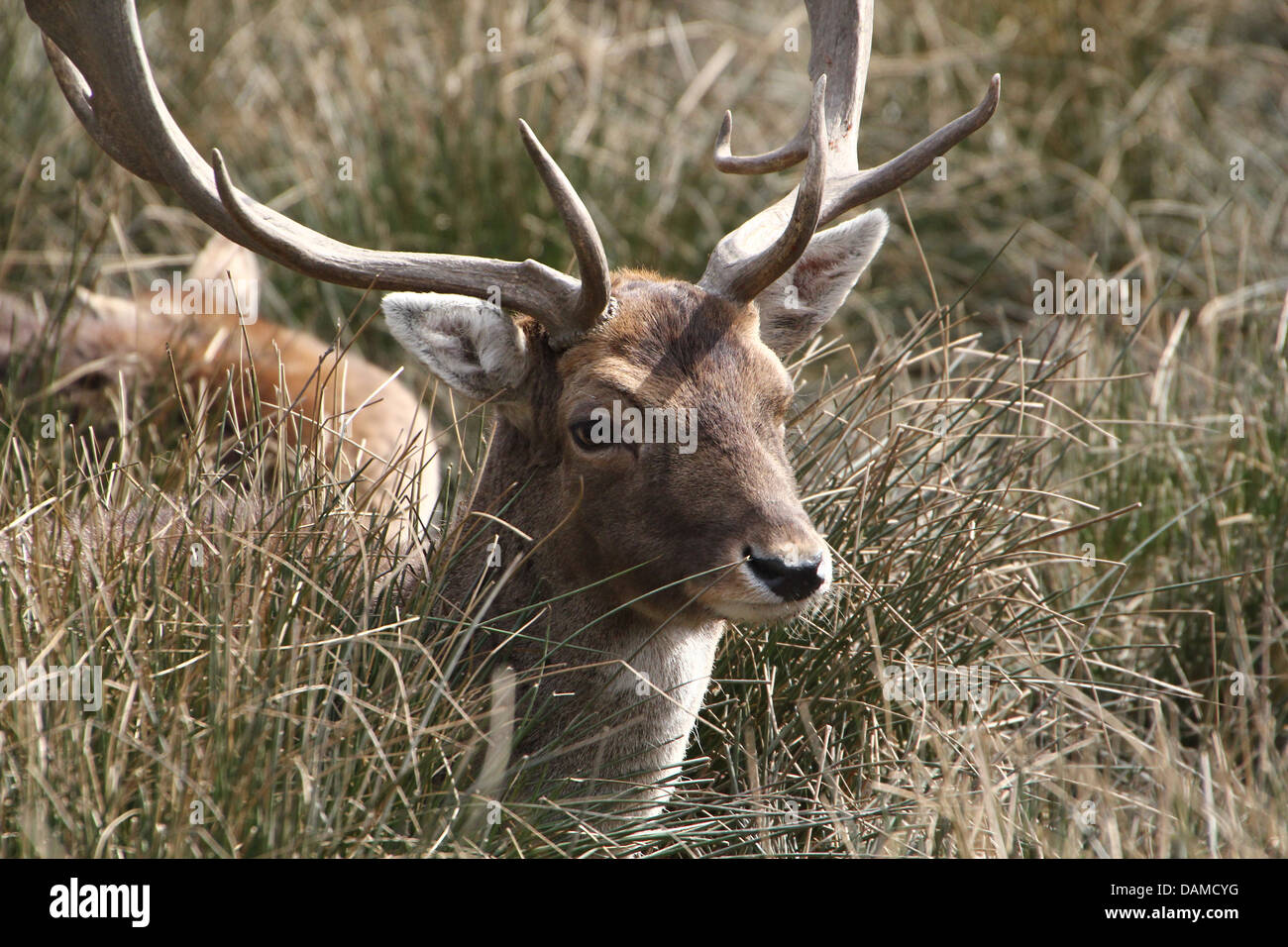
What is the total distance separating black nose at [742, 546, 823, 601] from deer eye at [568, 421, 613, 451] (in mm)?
627

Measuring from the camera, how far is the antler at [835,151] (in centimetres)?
430

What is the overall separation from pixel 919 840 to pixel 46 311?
4.49m

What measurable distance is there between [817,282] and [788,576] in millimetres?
1410

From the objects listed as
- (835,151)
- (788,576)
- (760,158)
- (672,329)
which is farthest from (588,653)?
(835,151)

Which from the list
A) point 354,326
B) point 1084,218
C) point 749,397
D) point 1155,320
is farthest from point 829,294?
point 1084,218

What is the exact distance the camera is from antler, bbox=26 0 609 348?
3.93 metres

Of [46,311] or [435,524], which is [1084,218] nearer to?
[435,524]

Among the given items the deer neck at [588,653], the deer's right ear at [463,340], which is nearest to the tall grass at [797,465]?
the deer neck at [588,653]

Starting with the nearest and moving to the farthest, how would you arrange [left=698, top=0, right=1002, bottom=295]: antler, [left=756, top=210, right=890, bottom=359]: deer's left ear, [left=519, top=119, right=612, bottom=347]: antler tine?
[left=519, top=119, right=612, bottom=347]: antler tine, [left=698, top=0, right=1002, bottom=295]: antler, [left=756, top=210, right=890, bottom=359]: deer's left ear

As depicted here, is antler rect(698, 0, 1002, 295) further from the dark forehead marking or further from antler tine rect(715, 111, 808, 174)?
the dark forehead marking

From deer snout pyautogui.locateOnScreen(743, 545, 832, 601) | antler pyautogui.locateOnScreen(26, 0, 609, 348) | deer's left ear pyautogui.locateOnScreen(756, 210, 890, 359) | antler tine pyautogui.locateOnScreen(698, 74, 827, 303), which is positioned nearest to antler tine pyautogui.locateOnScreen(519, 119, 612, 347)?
antler pyautogui.locateOnScreen(26, 0, 609, 348)

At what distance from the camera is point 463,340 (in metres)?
4.14

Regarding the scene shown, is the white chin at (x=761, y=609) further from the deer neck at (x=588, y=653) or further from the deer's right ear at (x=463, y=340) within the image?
the deer's right ear at (x=463, y=340)

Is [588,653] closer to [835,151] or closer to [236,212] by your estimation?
[236,212]
